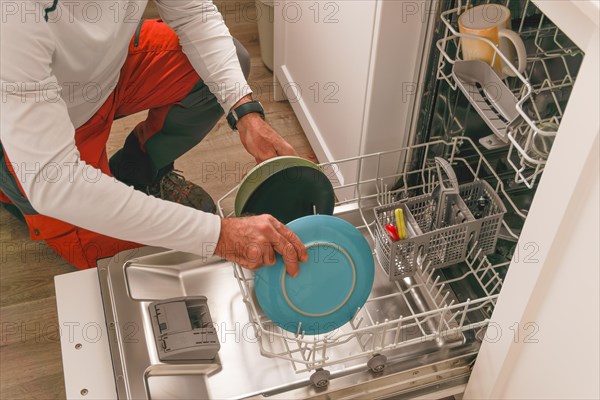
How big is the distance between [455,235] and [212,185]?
0.95 m

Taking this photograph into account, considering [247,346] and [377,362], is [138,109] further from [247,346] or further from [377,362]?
[377,362]

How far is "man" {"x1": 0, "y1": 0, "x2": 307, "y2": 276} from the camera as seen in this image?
1064 mm

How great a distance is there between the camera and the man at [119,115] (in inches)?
41.9

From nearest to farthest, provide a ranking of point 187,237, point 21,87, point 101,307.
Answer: point 21,87 < point 187,237 < point 101,307

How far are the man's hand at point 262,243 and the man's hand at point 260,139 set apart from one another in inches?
11.4

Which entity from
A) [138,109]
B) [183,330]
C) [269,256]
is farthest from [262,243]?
[138,109]

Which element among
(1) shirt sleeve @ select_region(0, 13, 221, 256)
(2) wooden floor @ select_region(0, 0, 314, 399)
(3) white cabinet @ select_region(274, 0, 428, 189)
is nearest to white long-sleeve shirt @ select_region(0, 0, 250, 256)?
(1) shirt sleeve @ select_region(0, 13, 221, 256)

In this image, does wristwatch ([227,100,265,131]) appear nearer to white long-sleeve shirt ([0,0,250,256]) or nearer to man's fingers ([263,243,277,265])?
white long-sleeve shirt ([0,0,250,256])

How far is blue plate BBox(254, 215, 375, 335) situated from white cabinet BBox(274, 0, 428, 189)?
34cm

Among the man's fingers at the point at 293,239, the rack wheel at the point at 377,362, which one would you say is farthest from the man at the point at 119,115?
the rack wheel at the point at 377,362

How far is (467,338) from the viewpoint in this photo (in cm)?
121

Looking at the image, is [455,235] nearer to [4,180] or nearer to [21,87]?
[21,87]

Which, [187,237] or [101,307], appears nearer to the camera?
[187,237]

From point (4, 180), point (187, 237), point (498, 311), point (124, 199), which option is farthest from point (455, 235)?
point (4, 180)
